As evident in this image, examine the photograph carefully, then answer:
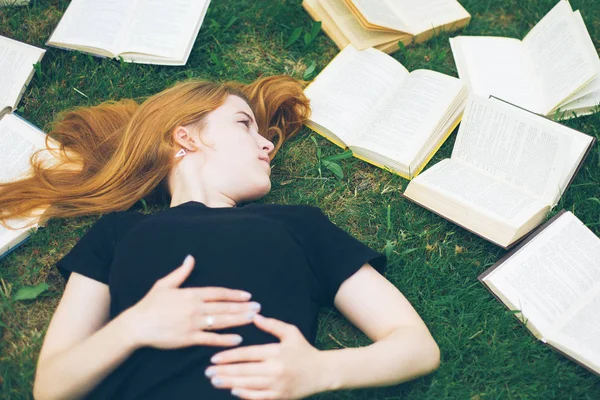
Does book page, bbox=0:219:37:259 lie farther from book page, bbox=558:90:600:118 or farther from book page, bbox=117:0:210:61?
book page, bbox=558:90:600:118

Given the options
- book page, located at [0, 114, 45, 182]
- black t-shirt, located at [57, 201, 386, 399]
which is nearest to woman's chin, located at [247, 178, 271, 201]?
black t-shirt, located at [57, 201, 386, 399]

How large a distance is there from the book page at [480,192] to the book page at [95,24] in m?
2.06

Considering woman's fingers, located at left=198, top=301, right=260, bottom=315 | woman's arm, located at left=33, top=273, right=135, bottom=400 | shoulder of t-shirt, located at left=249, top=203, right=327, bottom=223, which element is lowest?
woman's arm, located at left=33, top=273, right=135, bottom=400

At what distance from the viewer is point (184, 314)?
81.3 inches

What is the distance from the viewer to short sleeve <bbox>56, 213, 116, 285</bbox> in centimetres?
238

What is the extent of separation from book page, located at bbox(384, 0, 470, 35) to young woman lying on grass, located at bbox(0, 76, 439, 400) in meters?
1.60

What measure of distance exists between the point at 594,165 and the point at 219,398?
2.41m

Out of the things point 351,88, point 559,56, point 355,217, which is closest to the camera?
point 355,217

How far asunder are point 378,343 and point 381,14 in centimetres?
233

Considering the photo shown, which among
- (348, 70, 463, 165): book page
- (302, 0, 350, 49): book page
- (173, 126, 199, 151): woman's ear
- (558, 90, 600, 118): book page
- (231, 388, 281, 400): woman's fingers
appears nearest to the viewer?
(231, 388, 281, 400): woman's fingers

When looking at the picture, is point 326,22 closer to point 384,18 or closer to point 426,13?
point 384,18

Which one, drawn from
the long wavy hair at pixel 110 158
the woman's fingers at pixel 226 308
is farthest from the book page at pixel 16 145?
the woman's fingers at pixel 226 308

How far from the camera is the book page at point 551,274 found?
8.84 ft

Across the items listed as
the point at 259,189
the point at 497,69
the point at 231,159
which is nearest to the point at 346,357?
the point at 259,189
